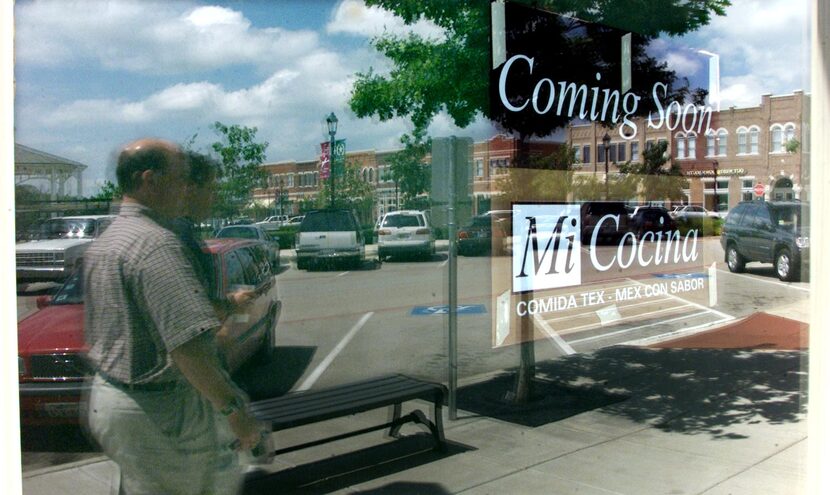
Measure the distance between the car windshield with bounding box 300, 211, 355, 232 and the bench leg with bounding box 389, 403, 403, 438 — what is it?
1.18 meters

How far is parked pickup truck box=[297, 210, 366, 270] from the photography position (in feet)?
14.5

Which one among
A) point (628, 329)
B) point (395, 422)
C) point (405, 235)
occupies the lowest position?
point (395, 422)

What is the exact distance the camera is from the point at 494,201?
5695 mm

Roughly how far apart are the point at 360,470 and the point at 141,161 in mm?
2444

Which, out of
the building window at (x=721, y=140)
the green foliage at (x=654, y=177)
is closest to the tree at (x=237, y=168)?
the green foliage at (x=654, y=177)

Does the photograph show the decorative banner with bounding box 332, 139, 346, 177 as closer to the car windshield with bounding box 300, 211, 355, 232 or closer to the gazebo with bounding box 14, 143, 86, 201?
the car windshield with bounding box 300, 211, 355, 232

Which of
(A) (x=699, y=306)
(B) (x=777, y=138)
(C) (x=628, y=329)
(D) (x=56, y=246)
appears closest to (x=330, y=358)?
(D) (x=56, y=246)

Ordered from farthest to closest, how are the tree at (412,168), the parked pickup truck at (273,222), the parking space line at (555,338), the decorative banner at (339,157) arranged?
the parking space line at (555,338), the tree at (412,168), the decorative banner at (339,157), the parked pickup truck at (273,222)

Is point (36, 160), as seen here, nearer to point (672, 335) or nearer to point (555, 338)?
point (555, 338)

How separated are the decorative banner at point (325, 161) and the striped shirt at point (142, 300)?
1.62m

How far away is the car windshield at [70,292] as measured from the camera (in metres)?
3.29

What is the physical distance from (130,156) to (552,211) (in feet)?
11.8

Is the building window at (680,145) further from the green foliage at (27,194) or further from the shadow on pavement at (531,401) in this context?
the green foliage at (27,194)

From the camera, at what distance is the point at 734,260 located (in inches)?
313
